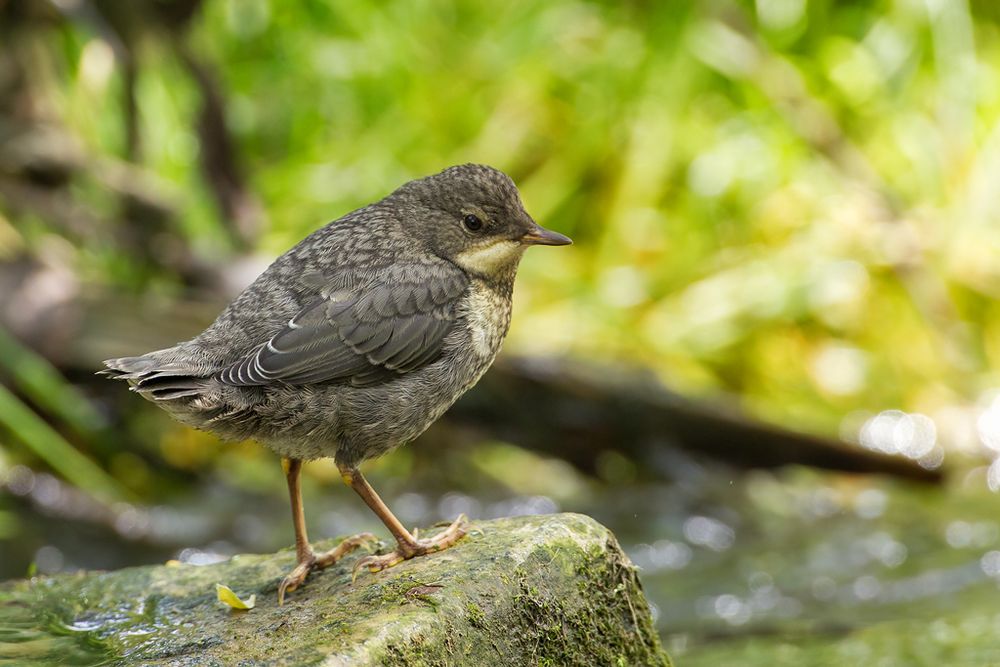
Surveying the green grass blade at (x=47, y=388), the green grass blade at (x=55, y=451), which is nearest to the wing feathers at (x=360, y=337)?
the green grass blade at (x=55, y=451)

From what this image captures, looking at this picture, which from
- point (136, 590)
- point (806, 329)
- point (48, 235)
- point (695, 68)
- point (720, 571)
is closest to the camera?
point (136, 590)

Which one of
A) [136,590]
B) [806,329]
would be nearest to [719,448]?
[806,329]

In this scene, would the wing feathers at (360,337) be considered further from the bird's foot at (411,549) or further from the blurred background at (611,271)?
the blurred background at (611,271)

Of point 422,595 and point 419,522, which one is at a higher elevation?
point 419,522

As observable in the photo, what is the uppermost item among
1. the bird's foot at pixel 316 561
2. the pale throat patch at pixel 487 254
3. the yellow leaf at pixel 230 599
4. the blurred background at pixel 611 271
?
the blurred background at pixel 611 271

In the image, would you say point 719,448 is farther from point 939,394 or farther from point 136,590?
point 136,590

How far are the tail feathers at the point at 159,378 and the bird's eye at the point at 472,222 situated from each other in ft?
2.85

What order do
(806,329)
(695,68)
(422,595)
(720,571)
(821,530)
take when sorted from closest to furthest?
(422,595), (720,571), (821,530), (806,329), (695,68)

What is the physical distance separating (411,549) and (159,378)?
2.51 ft

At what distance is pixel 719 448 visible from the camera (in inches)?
251

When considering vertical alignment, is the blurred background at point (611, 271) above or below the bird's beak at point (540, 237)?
above

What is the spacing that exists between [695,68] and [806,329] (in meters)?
1.99

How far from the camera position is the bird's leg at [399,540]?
327cm

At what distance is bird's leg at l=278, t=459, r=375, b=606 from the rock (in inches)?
1.3
